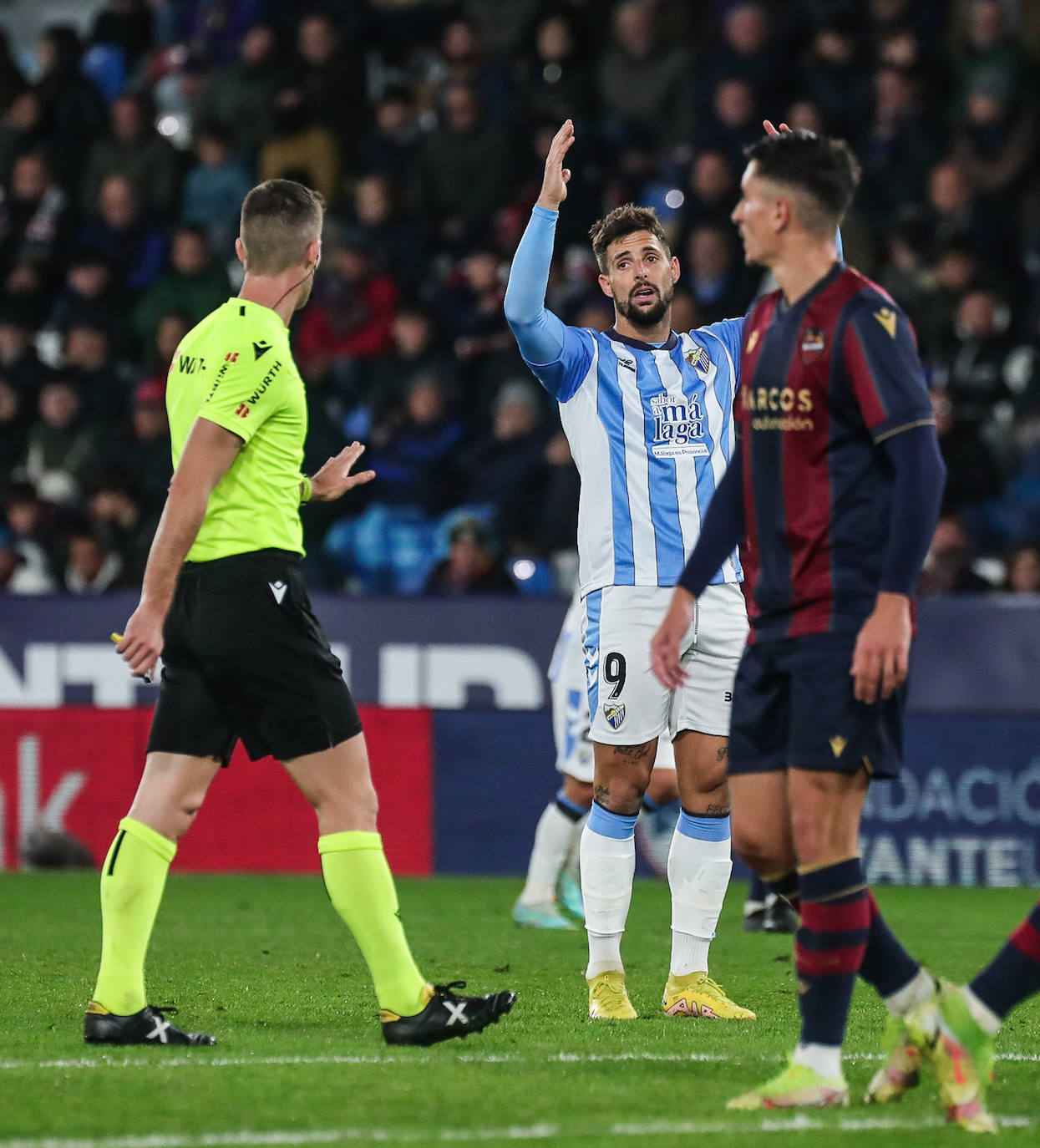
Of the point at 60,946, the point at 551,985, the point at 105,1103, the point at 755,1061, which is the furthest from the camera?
the point at 60,946

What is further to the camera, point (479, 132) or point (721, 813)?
point (479, 132)

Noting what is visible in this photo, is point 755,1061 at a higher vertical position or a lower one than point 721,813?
lower

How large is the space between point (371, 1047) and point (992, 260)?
30.2 ft

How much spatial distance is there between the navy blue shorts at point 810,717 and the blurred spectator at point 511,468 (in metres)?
7.97

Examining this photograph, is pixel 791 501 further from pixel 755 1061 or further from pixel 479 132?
pixel 479 132

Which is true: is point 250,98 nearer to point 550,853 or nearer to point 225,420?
point 550,853

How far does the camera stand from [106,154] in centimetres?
1557

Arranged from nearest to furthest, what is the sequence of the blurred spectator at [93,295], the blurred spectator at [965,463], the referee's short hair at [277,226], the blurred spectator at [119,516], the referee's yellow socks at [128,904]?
1. the referee's yellow socks at [128,904]
2. the referee's short hair at [277,226]
3. the blurred spectator at [965,463]
4. the blurred spectator at [119,516]
5. the blurred spectator at [93,295]

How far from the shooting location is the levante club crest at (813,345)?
449cm

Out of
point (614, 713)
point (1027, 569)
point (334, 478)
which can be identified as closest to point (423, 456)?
point (1027, 569)

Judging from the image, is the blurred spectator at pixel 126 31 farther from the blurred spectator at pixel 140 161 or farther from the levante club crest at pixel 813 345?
the levante club crest at pixel 813 345

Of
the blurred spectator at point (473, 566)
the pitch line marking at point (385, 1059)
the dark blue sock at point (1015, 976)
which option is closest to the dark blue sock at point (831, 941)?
the dark blue sock at point (1015, 976)

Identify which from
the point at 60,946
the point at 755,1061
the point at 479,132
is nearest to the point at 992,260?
the point at 479,132

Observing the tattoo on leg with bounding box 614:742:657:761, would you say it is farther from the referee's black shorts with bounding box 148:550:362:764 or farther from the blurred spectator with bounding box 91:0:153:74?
the blurred spectator with bounding box 91:0:153:74
